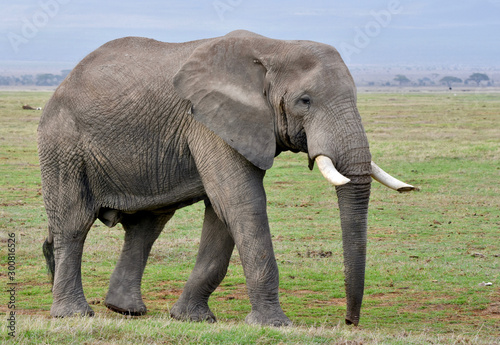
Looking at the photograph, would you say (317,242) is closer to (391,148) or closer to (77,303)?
(77,303)

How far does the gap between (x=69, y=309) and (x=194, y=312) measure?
1318 millimetres

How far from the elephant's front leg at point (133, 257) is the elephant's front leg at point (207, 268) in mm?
669

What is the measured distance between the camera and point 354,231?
286 inches

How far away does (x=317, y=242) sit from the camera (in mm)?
12984

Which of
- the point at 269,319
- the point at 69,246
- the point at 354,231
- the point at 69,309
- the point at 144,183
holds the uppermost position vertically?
the point at 144,183

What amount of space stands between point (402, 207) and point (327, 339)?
10215 millimetres

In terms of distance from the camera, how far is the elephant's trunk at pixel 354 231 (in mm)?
7168

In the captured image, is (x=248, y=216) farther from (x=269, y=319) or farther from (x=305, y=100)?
(x=305, y=100)

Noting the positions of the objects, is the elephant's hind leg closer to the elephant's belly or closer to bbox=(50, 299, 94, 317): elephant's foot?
bbox=(50, 299, 94, 317): elephant's foot

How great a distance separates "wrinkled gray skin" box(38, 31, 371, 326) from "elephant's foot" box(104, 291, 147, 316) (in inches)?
0.5

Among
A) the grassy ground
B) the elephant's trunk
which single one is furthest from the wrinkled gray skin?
the grassy ground

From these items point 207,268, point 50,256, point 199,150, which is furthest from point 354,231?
point 50,256

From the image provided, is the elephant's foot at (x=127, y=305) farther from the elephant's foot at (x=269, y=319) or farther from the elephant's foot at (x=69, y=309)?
the elephant's foot at (x=269, y=319)

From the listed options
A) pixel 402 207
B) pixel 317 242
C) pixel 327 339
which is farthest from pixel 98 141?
pixel 402 207
